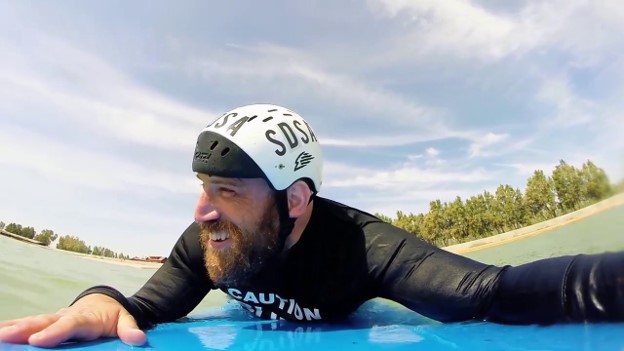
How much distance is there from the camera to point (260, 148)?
86.1 inches

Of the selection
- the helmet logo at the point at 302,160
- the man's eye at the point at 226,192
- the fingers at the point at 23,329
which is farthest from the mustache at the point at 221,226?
the fingers at the point at 23,329

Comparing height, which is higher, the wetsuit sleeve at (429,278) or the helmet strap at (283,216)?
the helmet strap at (283,216)

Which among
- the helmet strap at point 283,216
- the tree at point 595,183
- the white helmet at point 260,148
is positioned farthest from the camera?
the helmet strap at point 283,216

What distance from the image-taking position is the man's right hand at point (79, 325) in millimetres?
1725

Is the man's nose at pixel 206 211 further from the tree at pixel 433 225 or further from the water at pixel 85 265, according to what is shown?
the tree at pixel 433 225

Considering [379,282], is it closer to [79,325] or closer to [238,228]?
[238,228]

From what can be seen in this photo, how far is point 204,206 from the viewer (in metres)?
2.17

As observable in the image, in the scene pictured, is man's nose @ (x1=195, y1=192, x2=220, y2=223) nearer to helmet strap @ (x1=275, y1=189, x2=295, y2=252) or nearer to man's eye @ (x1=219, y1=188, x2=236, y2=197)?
man's eye @ (x1=219, y1=188, x2=236, y2=197)

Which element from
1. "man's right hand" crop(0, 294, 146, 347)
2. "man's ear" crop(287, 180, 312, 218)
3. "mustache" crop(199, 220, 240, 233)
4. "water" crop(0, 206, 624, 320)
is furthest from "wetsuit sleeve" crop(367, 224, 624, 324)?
"man's right hand" crop(0, 294, 146, 347)

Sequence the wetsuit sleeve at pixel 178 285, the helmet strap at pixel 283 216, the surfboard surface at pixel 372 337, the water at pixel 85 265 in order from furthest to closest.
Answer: the wetsuit sleeve at pixel 178 285
the helmet strap at pixel 283 216
the surfboard surface at pixel 372 337
the water at pixel 85 265

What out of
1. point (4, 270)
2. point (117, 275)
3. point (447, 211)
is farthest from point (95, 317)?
point (447, 211)

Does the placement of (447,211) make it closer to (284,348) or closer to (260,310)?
(260,310)

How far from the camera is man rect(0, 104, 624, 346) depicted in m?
1.85

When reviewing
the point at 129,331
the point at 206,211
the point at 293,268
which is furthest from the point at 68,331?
the point at 293,268
